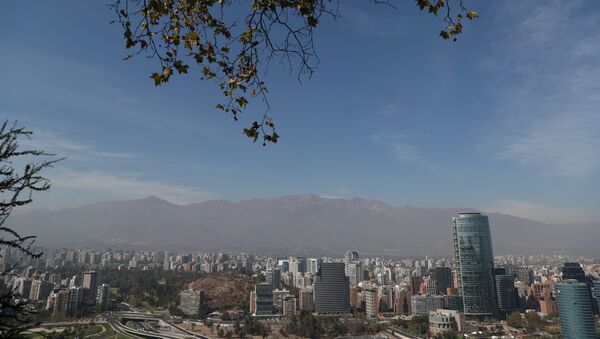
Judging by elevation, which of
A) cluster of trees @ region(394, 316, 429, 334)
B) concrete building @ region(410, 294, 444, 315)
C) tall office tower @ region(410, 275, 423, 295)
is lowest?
cluster of trees @ region(394, 316, 429, 334)

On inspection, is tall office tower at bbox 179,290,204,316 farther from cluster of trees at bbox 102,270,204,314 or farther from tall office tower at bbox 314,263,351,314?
tall office tower at bbox 314,263,351,314

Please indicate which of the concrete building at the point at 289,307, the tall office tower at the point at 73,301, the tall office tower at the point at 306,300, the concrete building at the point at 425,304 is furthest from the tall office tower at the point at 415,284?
the tall office tower at the point at 73,301

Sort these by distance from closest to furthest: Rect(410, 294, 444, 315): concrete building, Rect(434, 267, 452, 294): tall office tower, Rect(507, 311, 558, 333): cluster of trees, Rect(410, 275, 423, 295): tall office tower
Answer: Rect(507, 311, 558, 333): cluster of trees
Rect(410, 294, 444, 315): concrete building
Rect(410, 275, 423, 295): tall office tower
Rect(434, 267, 452, 294): tall office tower

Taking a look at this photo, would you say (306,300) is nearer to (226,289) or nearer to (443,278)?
(226,289)

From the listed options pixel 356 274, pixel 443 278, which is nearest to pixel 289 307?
pixel 443 278

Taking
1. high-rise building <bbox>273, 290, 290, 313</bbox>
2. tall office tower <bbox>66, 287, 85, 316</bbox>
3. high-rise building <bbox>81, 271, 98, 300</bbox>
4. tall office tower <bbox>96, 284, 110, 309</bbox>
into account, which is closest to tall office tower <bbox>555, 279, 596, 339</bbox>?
high-rise building <bbox>273, 290, 290, 313</bbox>
